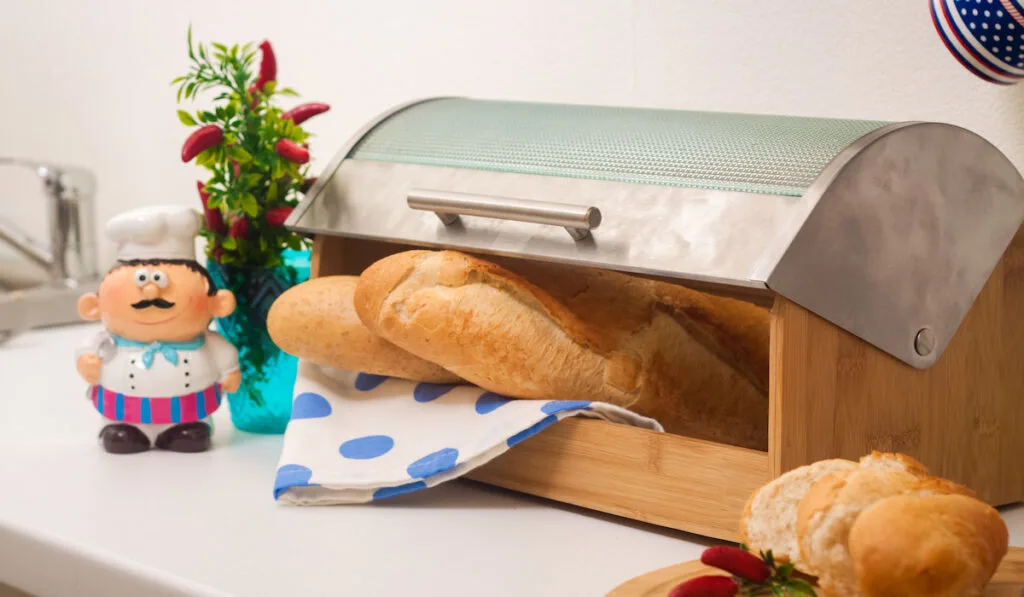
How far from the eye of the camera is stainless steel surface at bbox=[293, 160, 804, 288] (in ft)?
2.53

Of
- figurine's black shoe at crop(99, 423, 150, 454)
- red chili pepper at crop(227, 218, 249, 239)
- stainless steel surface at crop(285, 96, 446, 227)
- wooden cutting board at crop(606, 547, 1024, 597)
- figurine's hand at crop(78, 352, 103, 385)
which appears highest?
stainless steel surface at crop(285, 96, 446, 227)

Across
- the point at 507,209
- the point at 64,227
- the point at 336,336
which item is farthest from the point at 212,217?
the point at 64,227

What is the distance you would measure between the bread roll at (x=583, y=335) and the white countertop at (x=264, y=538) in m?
0.11

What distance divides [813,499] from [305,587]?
13.3 inches

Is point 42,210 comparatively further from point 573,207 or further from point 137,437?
point 573,207

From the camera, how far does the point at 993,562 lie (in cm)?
57

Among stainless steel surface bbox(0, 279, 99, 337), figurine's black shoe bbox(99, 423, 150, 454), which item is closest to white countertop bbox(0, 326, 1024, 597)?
figurine's black shoe bbox(99, 423, 150, 454)

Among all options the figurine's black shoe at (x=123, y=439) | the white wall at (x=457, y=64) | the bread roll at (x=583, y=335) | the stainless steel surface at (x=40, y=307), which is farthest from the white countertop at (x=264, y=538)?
the stainless steel surface at (x=40, y=307)

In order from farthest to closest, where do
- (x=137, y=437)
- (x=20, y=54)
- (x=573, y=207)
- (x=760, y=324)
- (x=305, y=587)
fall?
1. (x=20, y=54)
2. (x=137, y=437)
3. (x=760, y=324)
4. (x=573, y=207)
5. (x=305, y=587)

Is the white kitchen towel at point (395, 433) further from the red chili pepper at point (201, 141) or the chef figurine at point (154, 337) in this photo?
the red chili pepper at point (201, 141)

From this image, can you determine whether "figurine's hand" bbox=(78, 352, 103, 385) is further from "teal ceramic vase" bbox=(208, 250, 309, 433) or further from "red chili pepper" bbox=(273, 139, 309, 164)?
"red chili pepper" bbox=(273, 139, 309, 164)

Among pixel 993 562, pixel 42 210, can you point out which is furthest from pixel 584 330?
pixel 42 210

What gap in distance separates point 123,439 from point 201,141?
30 cm

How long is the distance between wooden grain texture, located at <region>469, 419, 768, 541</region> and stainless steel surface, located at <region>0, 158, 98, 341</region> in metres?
1.14
